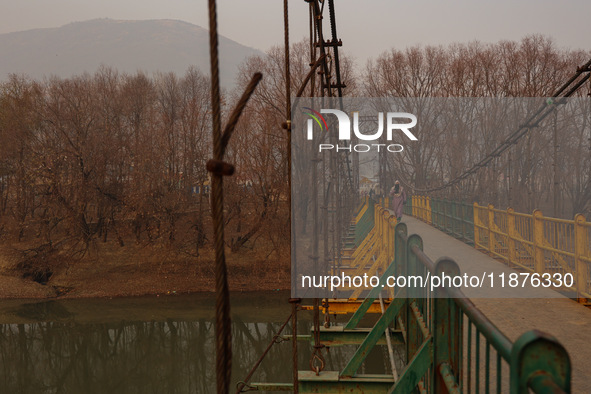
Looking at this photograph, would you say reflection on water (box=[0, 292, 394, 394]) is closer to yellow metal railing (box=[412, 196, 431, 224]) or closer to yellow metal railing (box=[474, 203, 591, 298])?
yellow metal railing (box=[412, 196, 431, 224])

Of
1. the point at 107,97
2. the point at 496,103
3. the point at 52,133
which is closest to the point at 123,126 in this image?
the point at 107,97

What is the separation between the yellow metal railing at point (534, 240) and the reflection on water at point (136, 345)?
4769 mm

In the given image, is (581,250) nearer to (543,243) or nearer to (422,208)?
(543,243)

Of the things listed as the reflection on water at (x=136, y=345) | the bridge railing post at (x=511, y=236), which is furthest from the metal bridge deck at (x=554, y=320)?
the reflection on water at (x=136, y=345)

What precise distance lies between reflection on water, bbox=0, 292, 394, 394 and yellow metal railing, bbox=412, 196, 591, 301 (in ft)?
15.6

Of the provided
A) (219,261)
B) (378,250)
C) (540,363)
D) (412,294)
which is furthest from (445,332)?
(378,250)

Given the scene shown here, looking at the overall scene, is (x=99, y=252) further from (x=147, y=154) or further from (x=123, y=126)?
(x=123, y=126)

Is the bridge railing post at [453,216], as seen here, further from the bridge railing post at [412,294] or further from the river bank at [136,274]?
the bridge railing post at [412,294]

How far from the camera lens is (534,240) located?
7.57m

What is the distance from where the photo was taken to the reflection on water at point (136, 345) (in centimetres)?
1462

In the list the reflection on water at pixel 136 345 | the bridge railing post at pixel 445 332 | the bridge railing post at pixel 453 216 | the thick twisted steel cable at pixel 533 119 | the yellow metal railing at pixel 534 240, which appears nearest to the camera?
the bridge railing post at pixel 445 332

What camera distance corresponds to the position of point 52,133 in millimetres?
25844

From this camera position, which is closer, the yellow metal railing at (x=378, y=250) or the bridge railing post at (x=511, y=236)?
the yellow metal railing at (x=378, y=250)

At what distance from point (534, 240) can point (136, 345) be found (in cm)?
1314
